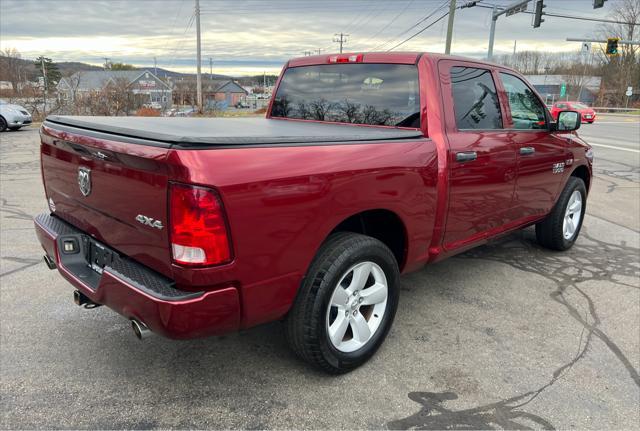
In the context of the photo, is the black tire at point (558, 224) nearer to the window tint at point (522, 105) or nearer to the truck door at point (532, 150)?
the truck door at point (532, 150)

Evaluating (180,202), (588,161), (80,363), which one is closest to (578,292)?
(588,161)

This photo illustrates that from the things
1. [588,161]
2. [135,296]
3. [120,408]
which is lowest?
[120,408]

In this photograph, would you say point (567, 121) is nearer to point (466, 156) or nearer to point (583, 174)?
point (583, 174)

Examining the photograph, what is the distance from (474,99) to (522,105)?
0.82 metres

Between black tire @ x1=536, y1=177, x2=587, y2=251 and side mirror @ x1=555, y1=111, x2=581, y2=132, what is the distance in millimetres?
735

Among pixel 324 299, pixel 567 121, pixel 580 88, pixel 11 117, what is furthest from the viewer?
pixel 580 88

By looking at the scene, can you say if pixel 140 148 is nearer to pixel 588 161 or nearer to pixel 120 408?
pixel 120 408

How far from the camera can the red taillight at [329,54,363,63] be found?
3.78m

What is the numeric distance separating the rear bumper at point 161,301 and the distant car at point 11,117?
18.1 m

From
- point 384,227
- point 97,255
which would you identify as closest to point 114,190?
point 97,255

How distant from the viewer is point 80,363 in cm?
286

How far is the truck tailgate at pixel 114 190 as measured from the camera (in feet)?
6.90

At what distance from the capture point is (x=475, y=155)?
340cm

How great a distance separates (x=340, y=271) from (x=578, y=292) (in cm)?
261
